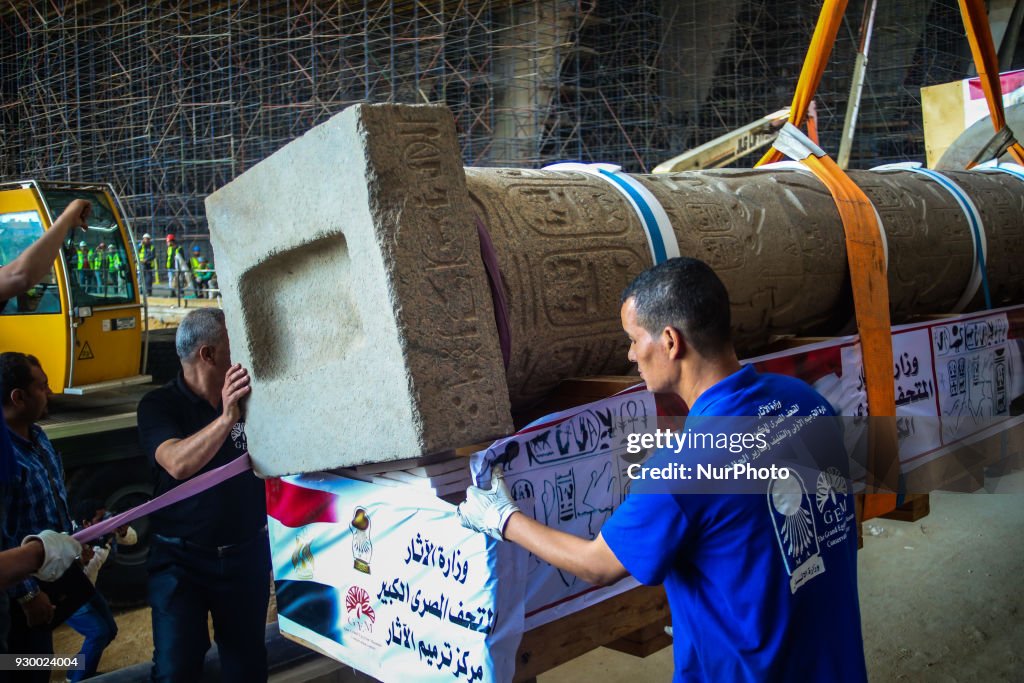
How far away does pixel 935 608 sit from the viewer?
4.79 meters

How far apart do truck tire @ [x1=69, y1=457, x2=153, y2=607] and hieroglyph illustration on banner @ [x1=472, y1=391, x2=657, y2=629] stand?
4.65 meters

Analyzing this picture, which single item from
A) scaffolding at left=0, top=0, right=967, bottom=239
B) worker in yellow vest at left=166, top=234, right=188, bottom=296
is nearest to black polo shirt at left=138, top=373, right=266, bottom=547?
scaffolding at left=0, top=0, right=967, bottom=239

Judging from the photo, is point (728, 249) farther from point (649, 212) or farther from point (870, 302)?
point (870, 302)

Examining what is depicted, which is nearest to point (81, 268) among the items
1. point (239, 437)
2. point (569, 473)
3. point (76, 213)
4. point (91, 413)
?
point (91, 413)

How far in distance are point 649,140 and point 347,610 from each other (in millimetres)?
15649

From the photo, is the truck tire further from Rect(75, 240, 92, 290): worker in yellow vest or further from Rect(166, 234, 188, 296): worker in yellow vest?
Rect(166, 234, 188, 296): worker in yellow vest

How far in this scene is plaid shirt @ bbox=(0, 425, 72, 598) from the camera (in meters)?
2.94

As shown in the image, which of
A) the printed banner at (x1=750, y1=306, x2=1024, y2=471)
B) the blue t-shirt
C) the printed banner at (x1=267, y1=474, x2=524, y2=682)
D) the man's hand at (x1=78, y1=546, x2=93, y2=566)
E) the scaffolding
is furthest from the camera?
the scaffolding

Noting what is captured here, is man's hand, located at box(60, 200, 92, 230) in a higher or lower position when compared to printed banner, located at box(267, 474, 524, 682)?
higher

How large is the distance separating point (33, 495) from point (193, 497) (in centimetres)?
62

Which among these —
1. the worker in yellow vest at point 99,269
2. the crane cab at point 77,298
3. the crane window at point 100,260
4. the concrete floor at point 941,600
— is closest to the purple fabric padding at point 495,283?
the concrete floor at point 941,600

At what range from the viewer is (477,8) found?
1780 cm

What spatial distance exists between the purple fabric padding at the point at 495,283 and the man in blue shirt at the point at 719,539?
1.16 feet

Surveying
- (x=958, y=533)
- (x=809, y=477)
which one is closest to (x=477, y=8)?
(x=958, y=533)
